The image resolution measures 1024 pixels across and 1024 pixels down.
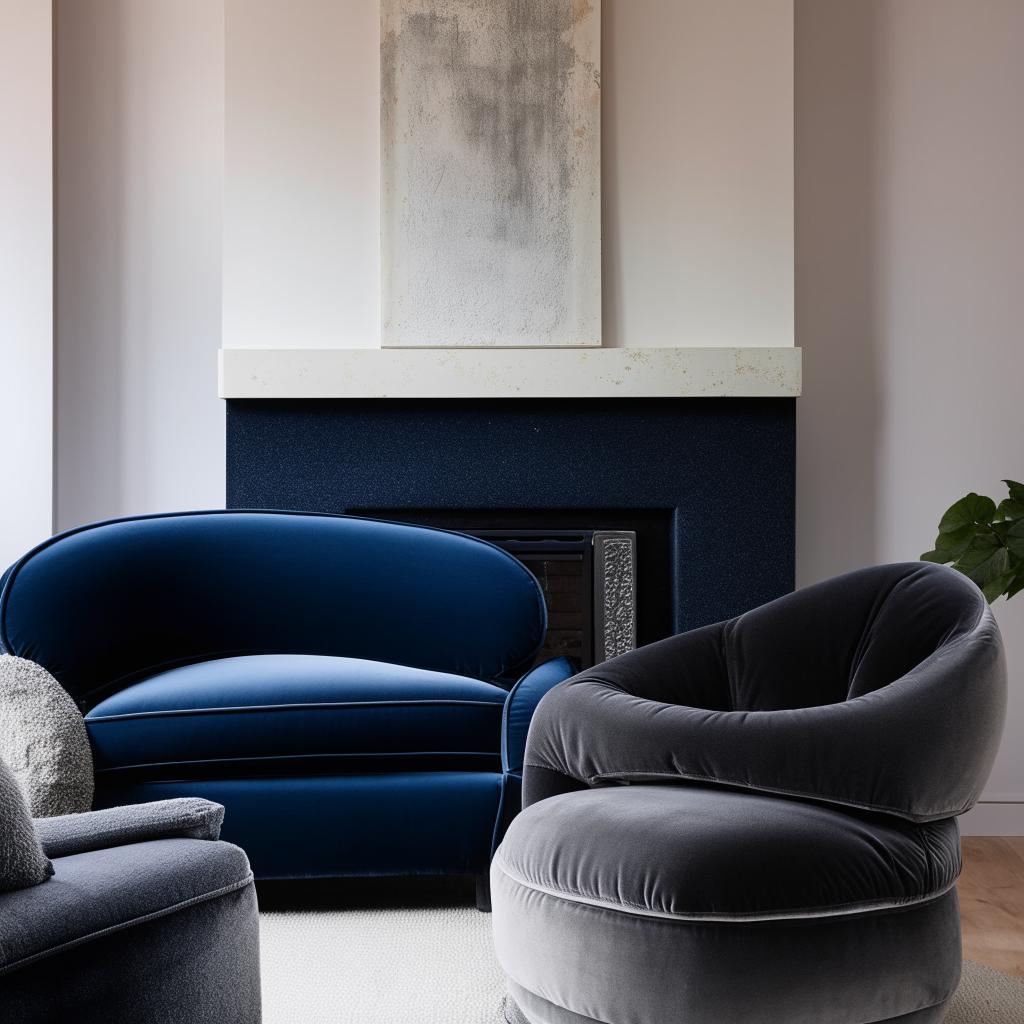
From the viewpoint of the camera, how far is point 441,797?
223cm

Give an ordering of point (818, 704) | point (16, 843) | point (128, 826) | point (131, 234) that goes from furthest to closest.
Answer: point (131, 234) < point (818, 704) < point (128, 826) < point (16, 843)

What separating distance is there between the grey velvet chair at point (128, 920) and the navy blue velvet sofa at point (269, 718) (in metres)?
0.90

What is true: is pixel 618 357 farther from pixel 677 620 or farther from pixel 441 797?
pixel 441 797

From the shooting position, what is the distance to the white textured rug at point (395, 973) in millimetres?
1736

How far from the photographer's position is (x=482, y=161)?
10.3 feet

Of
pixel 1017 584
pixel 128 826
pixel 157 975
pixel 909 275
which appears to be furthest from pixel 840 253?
pixel 157 975

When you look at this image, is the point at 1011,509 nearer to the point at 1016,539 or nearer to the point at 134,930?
the point at 1016,539

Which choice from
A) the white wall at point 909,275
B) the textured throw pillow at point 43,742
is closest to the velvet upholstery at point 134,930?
the textured throw pillow at point 43,742

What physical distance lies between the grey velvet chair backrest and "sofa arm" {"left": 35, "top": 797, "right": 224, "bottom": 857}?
628 mm

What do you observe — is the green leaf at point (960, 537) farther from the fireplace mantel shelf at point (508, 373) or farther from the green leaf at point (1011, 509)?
the fireplace mantel shelf at point (508, 373)

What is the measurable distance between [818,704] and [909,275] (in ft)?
6.26

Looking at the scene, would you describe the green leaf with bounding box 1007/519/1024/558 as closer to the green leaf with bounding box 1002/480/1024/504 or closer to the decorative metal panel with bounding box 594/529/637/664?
the green leaf with bounding box 1002/480/1024/504

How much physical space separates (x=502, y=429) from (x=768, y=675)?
1479mm

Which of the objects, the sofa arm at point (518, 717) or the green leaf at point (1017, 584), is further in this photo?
the green leaf at point (1017, 584)
